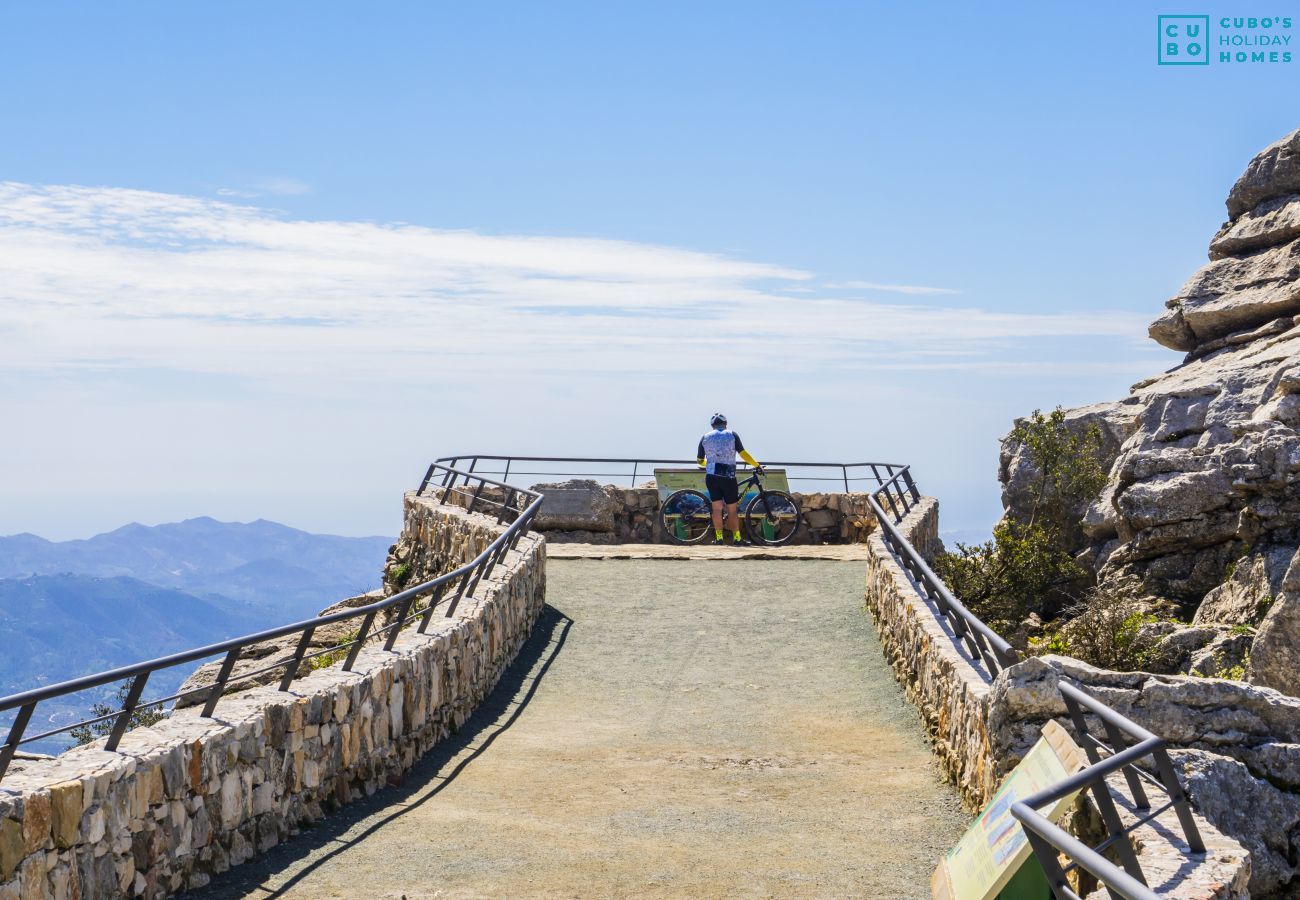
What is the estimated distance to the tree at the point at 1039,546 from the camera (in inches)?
928

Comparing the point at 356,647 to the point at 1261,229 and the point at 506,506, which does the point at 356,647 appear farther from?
the point at 1261,229

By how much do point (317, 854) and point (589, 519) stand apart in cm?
1919

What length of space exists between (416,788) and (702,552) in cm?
1410

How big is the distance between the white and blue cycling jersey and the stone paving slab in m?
1.47

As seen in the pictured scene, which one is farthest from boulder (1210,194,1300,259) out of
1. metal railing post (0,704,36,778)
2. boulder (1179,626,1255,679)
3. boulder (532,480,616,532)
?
metal railing post (0,704,36,778)

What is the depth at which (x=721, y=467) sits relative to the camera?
25891mm

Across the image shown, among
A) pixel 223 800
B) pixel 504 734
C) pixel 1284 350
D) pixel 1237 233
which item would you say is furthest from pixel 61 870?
pixel 1237 233

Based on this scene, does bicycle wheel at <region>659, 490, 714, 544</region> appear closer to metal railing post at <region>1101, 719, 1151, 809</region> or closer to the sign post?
the sign post

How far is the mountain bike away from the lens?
27766mm

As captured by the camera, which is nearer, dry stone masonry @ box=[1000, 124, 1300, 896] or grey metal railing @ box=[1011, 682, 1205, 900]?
grey metal railing @ box=[1011, 682, 1205, 900]

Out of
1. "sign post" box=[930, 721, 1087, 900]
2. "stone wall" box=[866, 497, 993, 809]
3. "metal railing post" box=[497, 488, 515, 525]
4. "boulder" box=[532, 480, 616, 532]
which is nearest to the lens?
"sign post" box=[930, 721, 1087, 900]

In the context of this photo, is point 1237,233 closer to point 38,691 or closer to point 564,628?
point 564,628

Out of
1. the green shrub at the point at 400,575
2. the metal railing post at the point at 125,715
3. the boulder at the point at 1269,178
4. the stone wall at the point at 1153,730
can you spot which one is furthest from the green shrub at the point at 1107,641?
the boulder at the point at 1269,178

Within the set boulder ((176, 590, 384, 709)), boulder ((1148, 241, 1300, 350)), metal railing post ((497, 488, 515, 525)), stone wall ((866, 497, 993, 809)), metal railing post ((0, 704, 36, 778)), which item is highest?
boulder ((1148, 241, 1300, 350))
